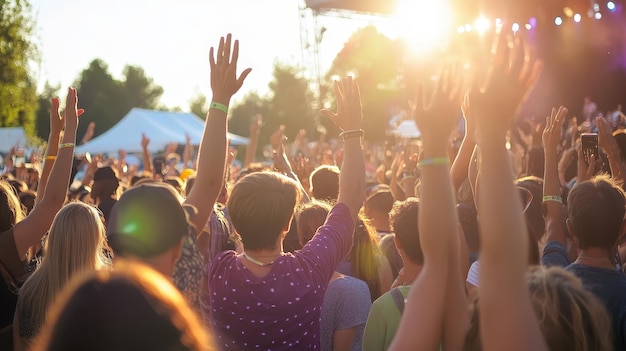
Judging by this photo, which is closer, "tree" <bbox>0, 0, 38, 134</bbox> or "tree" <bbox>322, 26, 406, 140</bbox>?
"tree" <bbox>0, 0, 38, 134</bbox>

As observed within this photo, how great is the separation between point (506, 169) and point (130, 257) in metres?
1.09

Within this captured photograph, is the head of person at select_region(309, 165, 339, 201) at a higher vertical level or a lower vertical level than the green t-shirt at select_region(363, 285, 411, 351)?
higher

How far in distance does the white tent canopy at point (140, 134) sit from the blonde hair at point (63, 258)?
21.7m

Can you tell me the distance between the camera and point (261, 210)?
115 inches

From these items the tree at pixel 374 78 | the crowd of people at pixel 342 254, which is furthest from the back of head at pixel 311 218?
the tree at pixel 374 78

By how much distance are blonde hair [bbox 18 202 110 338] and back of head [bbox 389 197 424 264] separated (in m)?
1.38

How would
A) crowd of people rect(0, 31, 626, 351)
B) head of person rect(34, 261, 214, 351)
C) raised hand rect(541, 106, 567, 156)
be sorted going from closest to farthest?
head of person rect(34, 261, 214, 351), crowd of people rect(0, 31, 626, 351), raised hand rect(541, 106, 567, 156)

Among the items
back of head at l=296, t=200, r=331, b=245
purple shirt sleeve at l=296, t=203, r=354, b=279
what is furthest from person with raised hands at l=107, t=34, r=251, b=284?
back of head at l=296, t=200, r=331, b=245

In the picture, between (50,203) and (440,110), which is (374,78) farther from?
(440,110)

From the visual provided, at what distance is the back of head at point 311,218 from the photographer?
13.4 feet

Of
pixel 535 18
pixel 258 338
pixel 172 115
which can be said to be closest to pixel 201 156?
pixel 258 338

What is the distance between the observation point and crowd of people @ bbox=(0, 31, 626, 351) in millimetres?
1824

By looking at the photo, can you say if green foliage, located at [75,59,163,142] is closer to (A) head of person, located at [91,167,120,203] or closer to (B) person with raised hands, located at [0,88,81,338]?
(A) head of person, located at [91,167,120,203]

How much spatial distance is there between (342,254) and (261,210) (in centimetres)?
39
